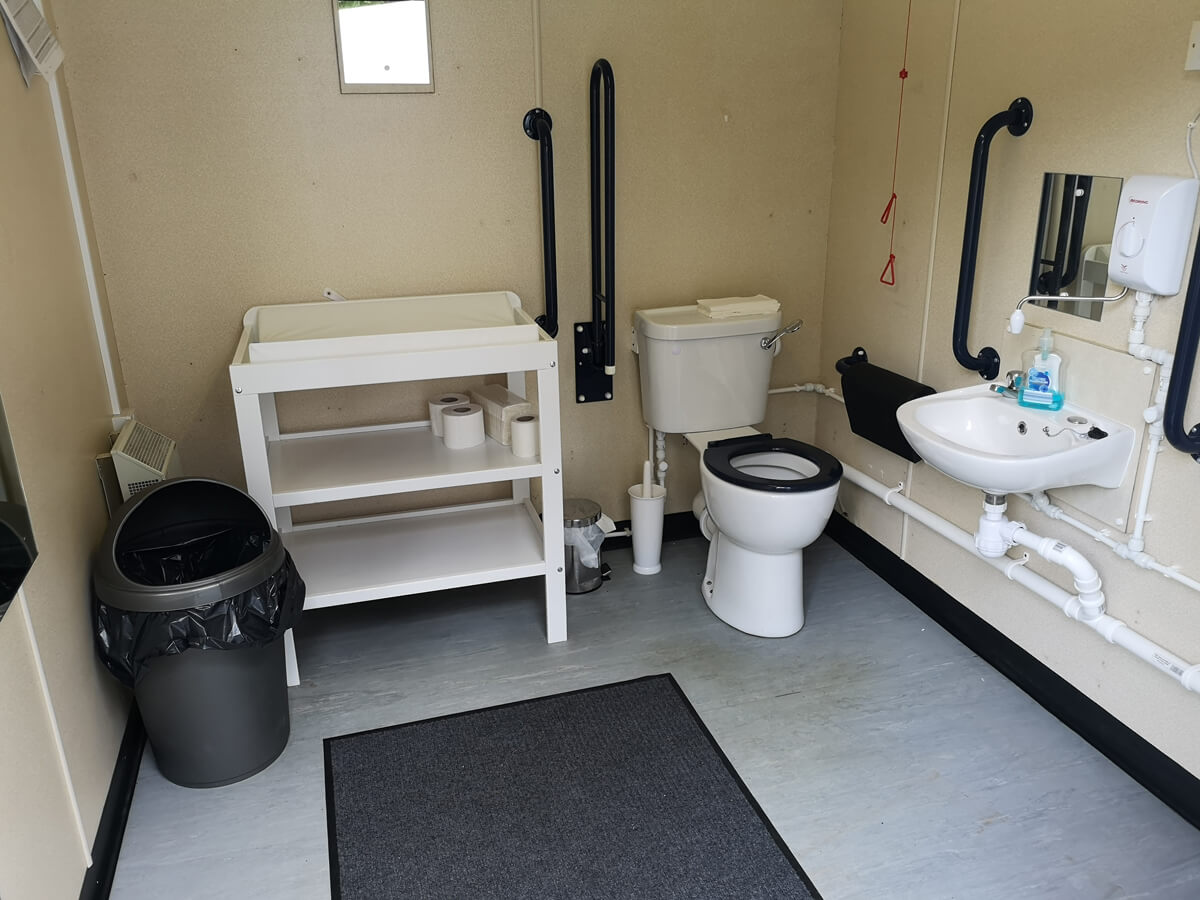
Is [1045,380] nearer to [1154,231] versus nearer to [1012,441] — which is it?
[1012,441]

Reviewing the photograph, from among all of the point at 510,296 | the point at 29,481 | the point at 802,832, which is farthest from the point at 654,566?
the point at 29,481

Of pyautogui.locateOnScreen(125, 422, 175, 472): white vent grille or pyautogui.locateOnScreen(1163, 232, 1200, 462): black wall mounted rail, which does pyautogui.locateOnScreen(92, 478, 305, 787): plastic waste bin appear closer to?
pyautogui.locateOnScreen(125, 422, 175, 472): white vent grille

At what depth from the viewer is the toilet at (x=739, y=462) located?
2561mm

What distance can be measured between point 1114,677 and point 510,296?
187 centimetres

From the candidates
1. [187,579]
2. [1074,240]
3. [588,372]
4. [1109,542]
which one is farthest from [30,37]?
[1109,542]

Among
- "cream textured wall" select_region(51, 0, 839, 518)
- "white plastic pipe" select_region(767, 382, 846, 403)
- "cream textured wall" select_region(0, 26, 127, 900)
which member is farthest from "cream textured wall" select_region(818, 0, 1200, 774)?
"cream textured wall" select_region(0, 26, 127, 900)

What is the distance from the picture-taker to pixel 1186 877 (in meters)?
1.82

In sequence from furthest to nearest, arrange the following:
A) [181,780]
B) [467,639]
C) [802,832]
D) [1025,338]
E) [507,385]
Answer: [507,385], [467,639], [1025,338], [181,780], [802,832]

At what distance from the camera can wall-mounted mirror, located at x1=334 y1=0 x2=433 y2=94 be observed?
2523 millimetres

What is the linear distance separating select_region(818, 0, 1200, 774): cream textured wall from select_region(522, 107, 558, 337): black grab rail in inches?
39.3

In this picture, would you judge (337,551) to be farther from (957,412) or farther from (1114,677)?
(1114,677)

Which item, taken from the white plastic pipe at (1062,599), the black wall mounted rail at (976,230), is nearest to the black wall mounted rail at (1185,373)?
the white plastic pipe at (1062,599)

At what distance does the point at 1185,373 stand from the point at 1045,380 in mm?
361

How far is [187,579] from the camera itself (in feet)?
7.14
